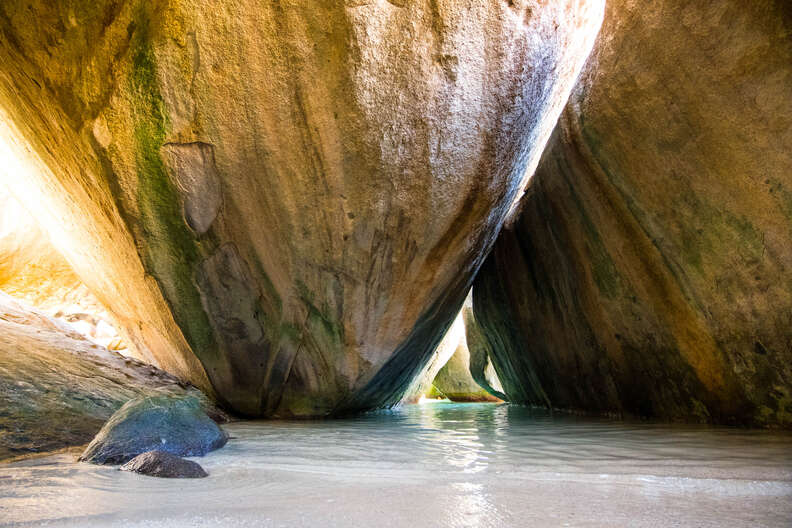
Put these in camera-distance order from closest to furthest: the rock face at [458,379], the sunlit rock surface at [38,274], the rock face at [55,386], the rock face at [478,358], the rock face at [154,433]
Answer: the rock face at [154,433] < the rock face at [55,386] < the sunlit rock surface at [38,274] < the rock face at [478,358] < the rock face at [458,379]

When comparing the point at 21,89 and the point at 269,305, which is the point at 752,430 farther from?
the point at 21,89

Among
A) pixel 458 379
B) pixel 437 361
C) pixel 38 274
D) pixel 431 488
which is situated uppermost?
pixel 38 274

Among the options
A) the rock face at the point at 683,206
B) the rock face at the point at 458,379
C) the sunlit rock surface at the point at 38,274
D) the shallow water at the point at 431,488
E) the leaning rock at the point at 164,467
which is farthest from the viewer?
the rock face at the point at 458,379

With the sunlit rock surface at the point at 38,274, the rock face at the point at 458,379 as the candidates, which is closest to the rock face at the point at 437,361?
the rock face at the point at 458,379

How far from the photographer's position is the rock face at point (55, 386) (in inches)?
107

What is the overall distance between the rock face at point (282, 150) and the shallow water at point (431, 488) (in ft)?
6.88

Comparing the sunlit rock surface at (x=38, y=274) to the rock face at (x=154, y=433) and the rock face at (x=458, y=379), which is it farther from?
the rock face at (x=458, y=379)

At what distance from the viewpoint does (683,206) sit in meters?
3.88

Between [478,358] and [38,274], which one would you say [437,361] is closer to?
[478,358]

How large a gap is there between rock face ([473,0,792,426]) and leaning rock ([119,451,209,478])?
12.1 ft

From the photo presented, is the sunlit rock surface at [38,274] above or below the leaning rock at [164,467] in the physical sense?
above

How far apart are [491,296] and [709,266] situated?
480 centimetres

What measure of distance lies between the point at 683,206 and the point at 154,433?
12.7 ft

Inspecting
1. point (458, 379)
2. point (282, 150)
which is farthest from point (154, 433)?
point (458, 379)
